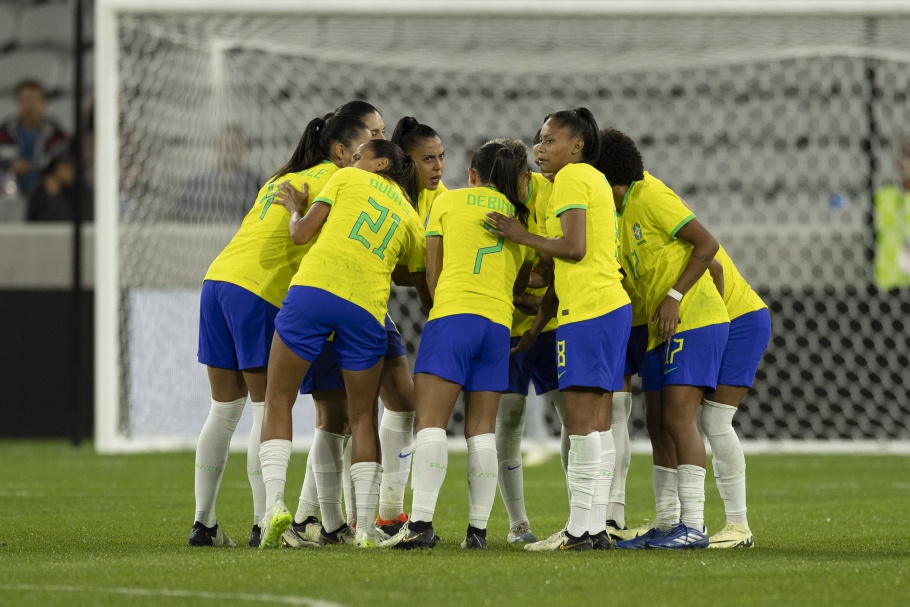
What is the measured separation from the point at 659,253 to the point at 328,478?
1661 millimetres

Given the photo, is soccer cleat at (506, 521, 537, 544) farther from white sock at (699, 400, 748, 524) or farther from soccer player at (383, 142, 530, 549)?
white sock at (699, 400, 748, 524)

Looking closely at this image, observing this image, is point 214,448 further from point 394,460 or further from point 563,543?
point 563,543

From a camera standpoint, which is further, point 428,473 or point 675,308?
point 675,308

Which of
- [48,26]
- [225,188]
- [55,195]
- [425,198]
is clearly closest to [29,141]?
[55,195]

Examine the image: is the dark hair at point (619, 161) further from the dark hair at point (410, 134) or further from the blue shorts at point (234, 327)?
the blue shorts at point (234, 327)

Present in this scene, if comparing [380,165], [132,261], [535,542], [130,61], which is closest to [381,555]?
[535,542]

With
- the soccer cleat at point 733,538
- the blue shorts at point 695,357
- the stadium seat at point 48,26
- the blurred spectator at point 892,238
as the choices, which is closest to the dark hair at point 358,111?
the blue shorts at point 695,357

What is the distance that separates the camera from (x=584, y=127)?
17.4ft

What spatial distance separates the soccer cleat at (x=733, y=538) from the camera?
538 centimetres

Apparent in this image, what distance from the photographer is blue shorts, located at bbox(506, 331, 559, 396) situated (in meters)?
5.68

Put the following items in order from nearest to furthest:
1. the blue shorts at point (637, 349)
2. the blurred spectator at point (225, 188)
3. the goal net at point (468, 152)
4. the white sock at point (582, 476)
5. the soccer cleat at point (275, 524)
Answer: the soccer cleat at point (275, 524), the white sock at point (582, 476), the blue shorts at point (637, 349), the goal net at point (468, 152), the blurred spectator at point (225, 188)

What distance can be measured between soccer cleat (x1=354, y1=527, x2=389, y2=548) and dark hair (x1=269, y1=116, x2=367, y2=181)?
1538 mm

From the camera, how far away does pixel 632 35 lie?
11.4m

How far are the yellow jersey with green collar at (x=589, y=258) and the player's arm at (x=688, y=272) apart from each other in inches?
8.9
